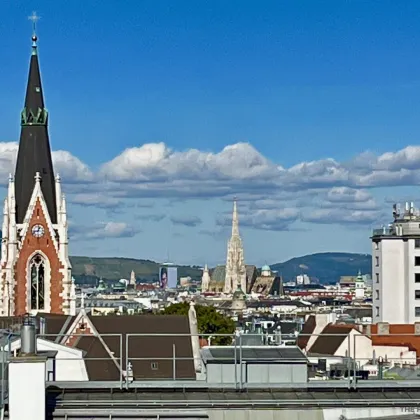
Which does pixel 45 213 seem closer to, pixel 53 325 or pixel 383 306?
pixel 53 325

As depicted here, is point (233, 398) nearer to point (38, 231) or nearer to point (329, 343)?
point (329, 343)

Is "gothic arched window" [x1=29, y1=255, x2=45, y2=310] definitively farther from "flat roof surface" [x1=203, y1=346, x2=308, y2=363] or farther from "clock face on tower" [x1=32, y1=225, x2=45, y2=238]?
"flat roof surface" [x1=203, y1=346, x2=308, y2=363]

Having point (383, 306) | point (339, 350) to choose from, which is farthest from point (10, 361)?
point (383, 306)

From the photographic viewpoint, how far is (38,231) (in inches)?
3401

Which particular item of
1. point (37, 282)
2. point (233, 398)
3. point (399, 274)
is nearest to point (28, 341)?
point (233, 398)

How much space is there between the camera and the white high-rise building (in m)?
102

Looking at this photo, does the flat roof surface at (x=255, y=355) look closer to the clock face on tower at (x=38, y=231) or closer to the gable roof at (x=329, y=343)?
the gable roof at (x=329, y=343)

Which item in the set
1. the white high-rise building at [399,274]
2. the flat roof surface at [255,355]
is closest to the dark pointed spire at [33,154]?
the white high-rise building at [399,274]

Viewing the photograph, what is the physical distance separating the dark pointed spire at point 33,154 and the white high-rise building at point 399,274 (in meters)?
31.5

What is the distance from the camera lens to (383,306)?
339ft

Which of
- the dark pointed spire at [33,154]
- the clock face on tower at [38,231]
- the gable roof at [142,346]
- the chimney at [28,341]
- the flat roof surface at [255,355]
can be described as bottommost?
the gable roof at [142,346]

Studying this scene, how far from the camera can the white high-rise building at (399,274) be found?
10231cm

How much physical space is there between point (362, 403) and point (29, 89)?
7276cm

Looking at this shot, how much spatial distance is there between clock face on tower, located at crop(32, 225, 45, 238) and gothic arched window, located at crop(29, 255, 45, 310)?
1.52 meters
